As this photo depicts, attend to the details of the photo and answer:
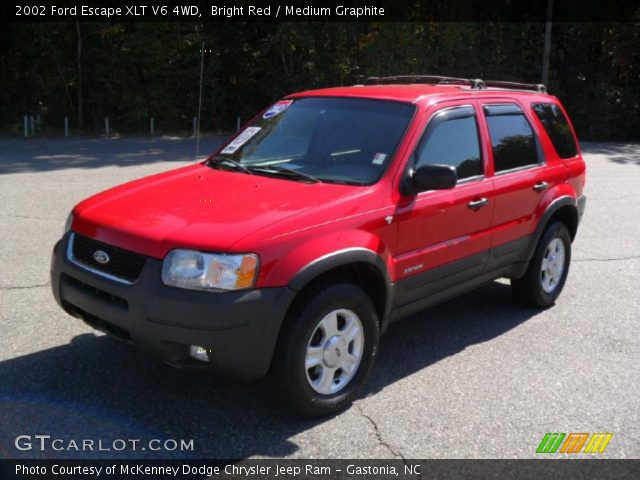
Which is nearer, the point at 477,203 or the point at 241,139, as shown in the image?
the point at 477,203

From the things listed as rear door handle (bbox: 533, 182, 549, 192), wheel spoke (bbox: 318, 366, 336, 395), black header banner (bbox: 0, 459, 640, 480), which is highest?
rear door handle (bbox: 533, 182, 549, 192)

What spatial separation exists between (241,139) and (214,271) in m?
1.90

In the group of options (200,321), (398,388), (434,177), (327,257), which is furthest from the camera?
(398,388)

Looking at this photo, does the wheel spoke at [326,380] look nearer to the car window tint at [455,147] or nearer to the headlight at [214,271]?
the headlight at [214,271]

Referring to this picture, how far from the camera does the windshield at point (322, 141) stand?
427 centimetres

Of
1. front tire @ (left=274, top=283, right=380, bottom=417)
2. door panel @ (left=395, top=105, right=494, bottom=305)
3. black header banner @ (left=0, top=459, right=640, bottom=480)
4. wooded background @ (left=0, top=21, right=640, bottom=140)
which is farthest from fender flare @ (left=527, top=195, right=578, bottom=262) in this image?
wooded background @ (left=0, top=21, right=640, bottom=140)

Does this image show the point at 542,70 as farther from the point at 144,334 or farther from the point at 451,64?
the point at 144,334

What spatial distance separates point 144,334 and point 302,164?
1614 mm

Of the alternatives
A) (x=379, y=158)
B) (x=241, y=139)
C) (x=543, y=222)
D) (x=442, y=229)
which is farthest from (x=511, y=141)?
(x=241, y=139)

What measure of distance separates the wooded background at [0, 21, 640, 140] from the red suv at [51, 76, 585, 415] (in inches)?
792

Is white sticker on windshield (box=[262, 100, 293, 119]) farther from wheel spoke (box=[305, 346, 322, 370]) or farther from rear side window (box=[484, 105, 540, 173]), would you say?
wheel spoke (box=[305, 346, 322, 370])

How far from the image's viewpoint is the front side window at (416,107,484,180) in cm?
442

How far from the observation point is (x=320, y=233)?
11.9 feet

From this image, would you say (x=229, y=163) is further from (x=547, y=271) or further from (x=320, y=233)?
(x=547, y=271)
